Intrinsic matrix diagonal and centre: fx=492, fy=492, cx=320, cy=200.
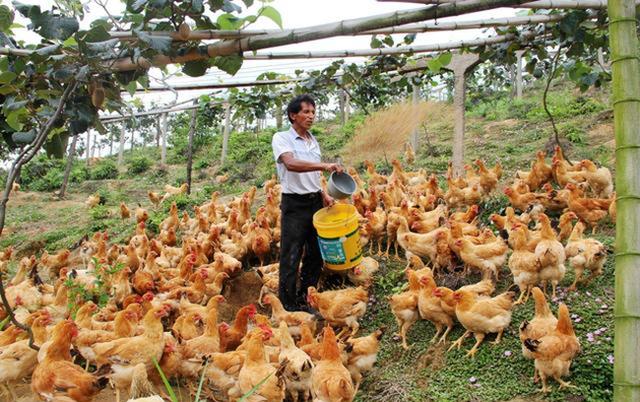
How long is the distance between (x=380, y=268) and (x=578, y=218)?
2685mm

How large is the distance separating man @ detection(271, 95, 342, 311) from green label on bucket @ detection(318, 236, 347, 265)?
424 millimetres

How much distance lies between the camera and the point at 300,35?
2.37 meters

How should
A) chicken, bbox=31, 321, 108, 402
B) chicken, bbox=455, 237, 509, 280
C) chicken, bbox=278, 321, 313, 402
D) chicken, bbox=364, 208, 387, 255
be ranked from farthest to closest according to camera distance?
chicken, bbox=364, 208, 387, 255
chicken, bbox=455, 237, 509, 280
chicken, bbox=278, 321, 313, 402
chicken, bbox=31, 321, 108, 402

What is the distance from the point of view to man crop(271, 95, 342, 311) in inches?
207

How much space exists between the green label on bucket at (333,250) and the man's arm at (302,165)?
75 centimetres

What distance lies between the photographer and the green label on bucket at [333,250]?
5062mm

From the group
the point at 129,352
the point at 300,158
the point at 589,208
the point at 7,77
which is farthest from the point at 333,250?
the point at 589,208

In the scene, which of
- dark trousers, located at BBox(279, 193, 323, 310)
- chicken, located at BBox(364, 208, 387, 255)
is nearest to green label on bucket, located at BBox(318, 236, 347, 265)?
dark trousers, located at BBox(279, 193, 323, 310)

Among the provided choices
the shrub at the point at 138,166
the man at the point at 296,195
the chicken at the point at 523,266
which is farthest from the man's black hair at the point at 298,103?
the shrub at the point at 138,166

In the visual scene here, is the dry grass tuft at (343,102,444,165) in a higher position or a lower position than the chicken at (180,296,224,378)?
higher

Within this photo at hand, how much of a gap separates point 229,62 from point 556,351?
10.7 feet

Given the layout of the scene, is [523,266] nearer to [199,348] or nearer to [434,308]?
[434,308]

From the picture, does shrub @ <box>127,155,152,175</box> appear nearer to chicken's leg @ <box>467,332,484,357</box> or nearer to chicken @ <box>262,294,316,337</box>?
chicken @ <box>262,294,316,337</box>

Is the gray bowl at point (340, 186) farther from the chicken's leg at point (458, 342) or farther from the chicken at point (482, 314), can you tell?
the chicken's leg at point (458, 342)
